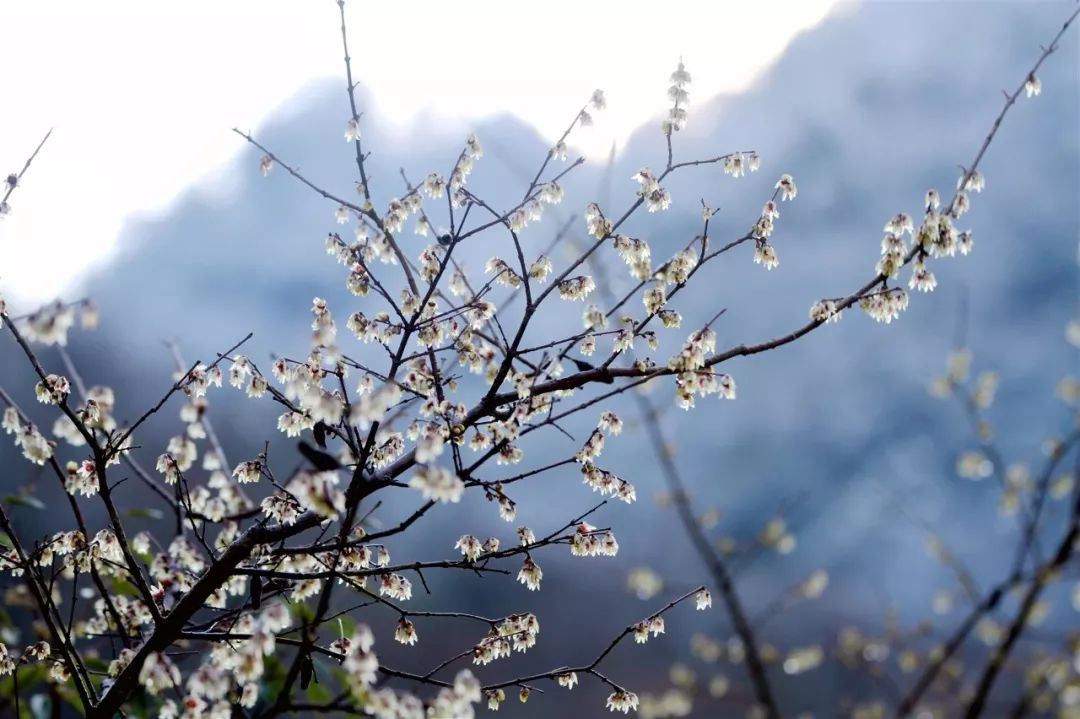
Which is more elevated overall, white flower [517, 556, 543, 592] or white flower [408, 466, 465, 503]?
white flower [517, 556, 543, 592]

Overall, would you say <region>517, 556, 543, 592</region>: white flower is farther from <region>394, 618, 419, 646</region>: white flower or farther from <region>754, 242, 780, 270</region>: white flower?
<region>754, 242, 780, 270</region>: white flower

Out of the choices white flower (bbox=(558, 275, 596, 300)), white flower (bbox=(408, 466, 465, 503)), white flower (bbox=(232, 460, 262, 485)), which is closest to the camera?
white flower (bbox=(408, 466, 465, 503))

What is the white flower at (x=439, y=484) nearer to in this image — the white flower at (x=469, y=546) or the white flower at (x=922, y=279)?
the white flower at (x=469, y=546)

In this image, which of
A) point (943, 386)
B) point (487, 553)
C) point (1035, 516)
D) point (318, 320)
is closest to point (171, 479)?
point (318, 320)

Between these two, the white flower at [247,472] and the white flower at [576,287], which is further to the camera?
the white flower at [576,287]

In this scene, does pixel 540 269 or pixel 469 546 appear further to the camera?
pixel 540 269

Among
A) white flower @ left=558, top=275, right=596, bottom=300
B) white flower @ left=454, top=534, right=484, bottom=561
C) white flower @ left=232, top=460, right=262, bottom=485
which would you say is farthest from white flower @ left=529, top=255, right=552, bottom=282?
white flower @ left=232, top=460, right=262, bottom=485

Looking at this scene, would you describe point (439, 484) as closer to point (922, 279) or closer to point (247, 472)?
point (247, 472)

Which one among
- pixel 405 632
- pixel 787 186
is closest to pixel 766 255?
pixel 787 186

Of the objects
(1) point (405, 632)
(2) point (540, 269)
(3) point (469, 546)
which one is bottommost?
(1) point (405, 632)

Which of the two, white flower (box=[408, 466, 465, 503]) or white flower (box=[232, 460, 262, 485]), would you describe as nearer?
white flower (box=[408, 466, 465, 503])

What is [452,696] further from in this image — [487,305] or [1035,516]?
[1035,516]

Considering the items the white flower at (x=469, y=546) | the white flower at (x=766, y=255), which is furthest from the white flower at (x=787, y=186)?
the white flower at (x=469, y=546)

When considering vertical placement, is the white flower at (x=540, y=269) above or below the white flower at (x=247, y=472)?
above
